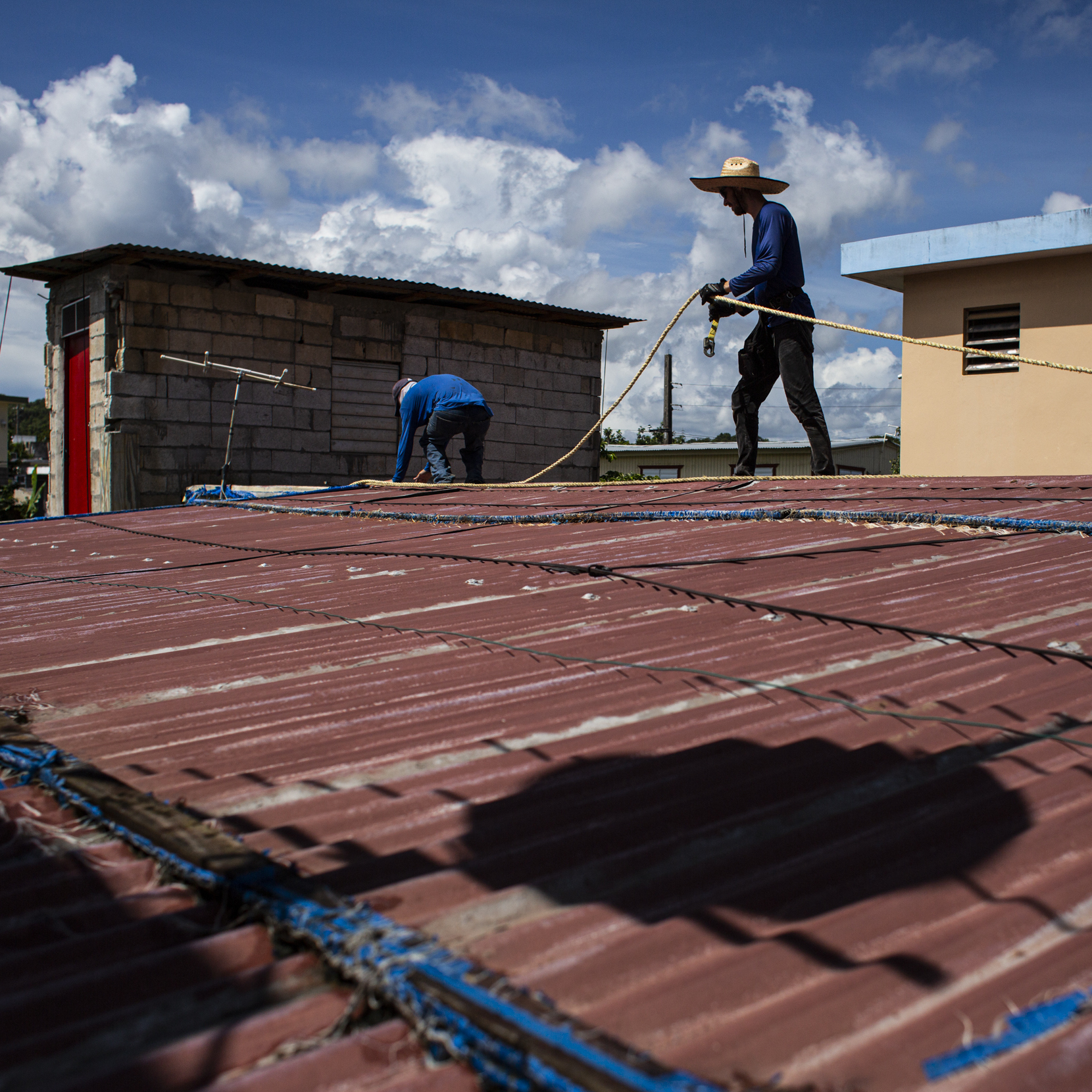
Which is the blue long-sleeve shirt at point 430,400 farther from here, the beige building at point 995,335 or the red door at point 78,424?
the red door at point 78,424

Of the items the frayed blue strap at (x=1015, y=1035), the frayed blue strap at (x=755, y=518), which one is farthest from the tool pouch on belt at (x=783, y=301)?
the frayed blue strap at (x=1015, y=1035)

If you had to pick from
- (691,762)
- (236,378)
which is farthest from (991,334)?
(691,762)

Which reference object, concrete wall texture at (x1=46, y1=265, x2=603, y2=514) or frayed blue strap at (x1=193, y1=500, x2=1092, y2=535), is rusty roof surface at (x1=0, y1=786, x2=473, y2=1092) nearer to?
frayed blue strap at (x1=193, y1=500, x2=1092, y2=535)

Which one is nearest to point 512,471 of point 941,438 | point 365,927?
point 941,438

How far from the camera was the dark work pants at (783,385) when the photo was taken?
22.7 feet

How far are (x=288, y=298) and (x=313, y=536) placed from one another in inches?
316

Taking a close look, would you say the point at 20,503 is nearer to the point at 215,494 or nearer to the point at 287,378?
the point at 287,378

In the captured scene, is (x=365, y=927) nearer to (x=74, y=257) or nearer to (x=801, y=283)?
(x=801, y=283)

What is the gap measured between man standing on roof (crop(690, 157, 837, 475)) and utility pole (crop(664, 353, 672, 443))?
3165cm

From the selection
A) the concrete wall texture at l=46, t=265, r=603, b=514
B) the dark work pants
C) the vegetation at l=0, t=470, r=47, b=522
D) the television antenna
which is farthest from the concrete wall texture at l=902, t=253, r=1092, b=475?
the vegetation at l=0, t=470, r=47, b=522

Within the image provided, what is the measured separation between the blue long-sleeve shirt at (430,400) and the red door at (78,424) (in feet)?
17.9

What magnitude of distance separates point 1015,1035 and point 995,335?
1153 centimetres

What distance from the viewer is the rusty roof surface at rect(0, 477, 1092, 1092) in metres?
1.15

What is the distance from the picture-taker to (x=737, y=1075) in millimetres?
992
